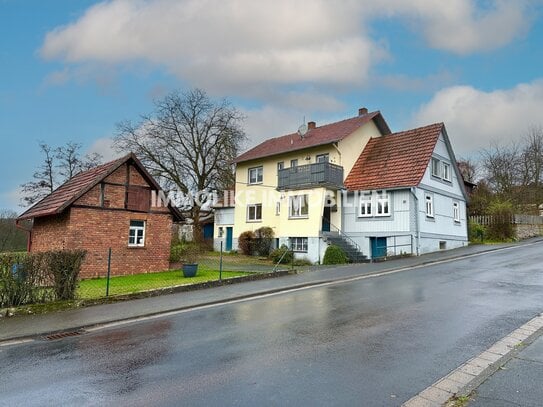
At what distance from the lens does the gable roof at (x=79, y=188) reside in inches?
752

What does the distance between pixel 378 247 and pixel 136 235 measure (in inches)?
577

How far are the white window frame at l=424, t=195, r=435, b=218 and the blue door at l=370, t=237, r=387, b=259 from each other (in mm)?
3118

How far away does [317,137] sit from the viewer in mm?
31734

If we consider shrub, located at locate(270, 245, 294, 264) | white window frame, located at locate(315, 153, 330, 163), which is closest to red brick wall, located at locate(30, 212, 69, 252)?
shrub, located at locate(270, 245, 294, 264)

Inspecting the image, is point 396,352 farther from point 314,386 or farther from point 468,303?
point 468,303

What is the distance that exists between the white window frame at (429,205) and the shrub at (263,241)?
10.9m

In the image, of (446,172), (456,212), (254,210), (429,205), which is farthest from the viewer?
(254,210)

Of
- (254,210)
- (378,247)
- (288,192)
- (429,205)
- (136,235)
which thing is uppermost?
(288,192)

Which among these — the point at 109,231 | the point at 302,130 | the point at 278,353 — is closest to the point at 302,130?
the point at 302,130

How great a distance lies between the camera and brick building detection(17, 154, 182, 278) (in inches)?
755

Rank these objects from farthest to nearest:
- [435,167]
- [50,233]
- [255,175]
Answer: [255,175], [435,167], [50,233]

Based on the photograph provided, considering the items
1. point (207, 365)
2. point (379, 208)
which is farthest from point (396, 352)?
point (379, 208)

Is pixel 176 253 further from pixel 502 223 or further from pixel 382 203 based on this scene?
pixel 502 223

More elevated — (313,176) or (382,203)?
(313,176)
